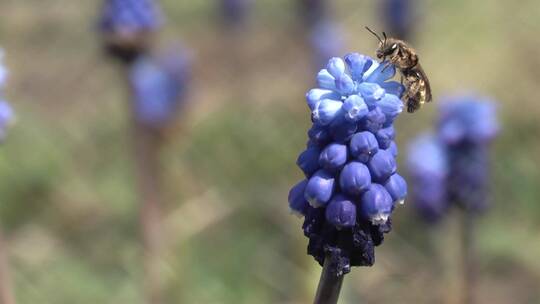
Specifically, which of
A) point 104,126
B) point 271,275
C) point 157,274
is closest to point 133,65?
point 157,274

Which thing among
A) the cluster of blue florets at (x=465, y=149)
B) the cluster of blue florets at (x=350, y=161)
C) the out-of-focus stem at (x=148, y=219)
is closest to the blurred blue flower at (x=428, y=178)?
the cluster of blue florets at (x=465, y=149)

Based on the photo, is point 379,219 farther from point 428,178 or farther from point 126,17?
point 126,17

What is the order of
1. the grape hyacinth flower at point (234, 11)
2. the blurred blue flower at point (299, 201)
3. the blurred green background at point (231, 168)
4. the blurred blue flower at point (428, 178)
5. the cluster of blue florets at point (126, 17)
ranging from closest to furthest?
the blurred blue flower at point (299, 201) < the blurred blue flower at point (428, 178) < the cluster of blue florets at point (126, 17) < the blurred green background at point (231, 168) < the grape hyacinth flower at point (234, 11)

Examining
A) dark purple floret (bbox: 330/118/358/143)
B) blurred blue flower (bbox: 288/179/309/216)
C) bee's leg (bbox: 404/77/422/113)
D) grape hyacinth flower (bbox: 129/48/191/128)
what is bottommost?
blurred blue flower (bbox: 288/179/309/216)

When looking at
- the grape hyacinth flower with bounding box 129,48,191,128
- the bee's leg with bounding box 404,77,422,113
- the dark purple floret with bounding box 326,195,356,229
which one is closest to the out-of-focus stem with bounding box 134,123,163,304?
the grape hyacinth flower with bounding box 129,48,191,128

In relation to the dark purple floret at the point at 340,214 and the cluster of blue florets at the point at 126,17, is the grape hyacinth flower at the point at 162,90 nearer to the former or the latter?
the cluster of blue florets at the point at 126,17

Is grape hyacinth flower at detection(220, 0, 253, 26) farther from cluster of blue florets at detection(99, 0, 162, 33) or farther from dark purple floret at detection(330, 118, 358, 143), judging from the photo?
dark purple floret at detection(330, 118, 358, 143)
